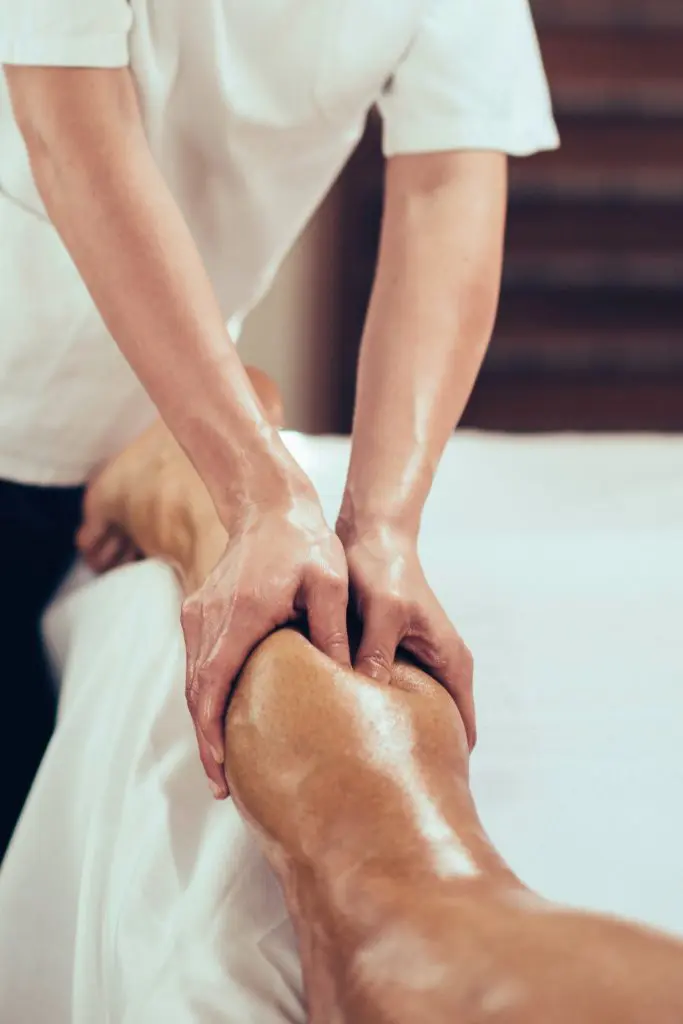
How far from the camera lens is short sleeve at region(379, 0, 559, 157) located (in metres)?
0.97

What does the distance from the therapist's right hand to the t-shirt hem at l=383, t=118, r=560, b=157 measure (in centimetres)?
41

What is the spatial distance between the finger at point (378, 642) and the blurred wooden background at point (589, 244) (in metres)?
2.31

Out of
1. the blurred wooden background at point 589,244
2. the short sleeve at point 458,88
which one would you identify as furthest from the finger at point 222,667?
the blurred wooden background at point 589,244

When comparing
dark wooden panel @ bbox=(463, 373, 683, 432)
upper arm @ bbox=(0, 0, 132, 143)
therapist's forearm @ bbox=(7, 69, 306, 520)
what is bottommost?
dark wooden panel @ bbox=(463, 373, 683, 432)

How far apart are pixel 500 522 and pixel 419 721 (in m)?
0.63

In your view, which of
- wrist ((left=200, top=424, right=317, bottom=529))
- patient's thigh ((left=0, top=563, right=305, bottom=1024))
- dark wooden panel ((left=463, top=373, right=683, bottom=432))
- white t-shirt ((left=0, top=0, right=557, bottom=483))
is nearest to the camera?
patient's thigh ((left=0, top=563, right=305, bottom=1024))

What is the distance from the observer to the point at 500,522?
1260 mm

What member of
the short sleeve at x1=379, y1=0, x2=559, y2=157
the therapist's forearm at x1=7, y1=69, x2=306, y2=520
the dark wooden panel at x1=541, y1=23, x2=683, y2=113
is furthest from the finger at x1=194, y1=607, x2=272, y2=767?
the dark wooden panel at x1=541, y1=23, x2=683, y2=113

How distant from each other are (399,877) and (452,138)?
24.2 inches

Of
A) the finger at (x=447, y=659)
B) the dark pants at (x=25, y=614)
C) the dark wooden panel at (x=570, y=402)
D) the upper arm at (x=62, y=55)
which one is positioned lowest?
the dark wooden panel at (x=570, y=402)

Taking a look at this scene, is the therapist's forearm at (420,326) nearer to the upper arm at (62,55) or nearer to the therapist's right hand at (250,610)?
the therapist's right hand at (250,610)

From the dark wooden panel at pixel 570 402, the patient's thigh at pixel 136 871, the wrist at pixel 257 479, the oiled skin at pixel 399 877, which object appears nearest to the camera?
the oiled skin at pixel 399 877

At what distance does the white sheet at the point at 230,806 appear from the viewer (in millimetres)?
652

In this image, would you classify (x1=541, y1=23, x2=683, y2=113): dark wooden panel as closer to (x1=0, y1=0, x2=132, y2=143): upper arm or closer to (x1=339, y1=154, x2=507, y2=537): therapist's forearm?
(x1=339, y1=154, x2=507, y2=537): therapist's forearm
